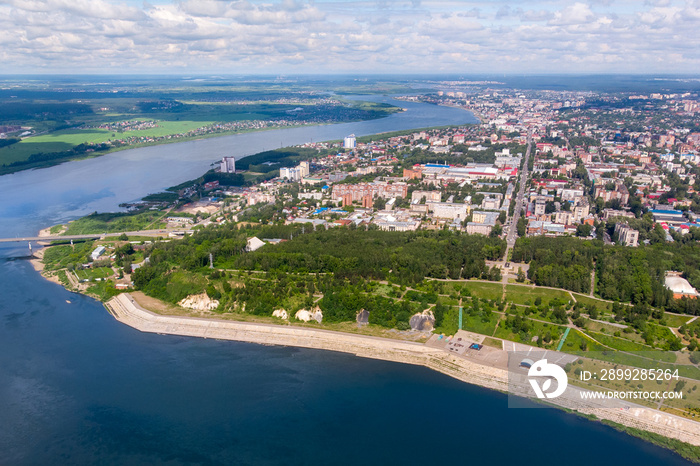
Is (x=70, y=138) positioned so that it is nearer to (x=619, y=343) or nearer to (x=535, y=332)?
(x=535, y=332)

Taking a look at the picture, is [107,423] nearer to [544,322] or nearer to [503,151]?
[544,322]

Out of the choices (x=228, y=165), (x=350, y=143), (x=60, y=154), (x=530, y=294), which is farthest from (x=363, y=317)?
(x=60, y=154)

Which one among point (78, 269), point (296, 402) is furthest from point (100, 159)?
point (296, 402)

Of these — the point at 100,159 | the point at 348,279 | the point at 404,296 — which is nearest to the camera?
the point at 404,296

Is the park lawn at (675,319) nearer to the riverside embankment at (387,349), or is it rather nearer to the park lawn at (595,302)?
the park lawn at (595,302)

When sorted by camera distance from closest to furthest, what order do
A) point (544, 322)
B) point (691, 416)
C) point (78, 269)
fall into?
point (691, 416) → point (544, 322) → point (78, 269)

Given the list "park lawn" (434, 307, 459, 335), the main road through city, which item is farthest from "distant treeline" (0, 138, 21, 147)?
"park lawn" (434, 307, 459, 335)
